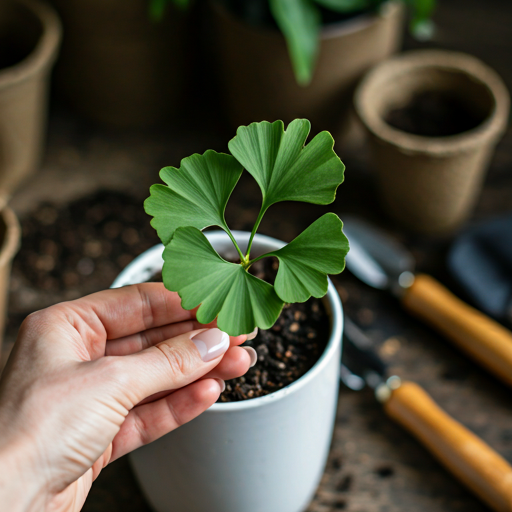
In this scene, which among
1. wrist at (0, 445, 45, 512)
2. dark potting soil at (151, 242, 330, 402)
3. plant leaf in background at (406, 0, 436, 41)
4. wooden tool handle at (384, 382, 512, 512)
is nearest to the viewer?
wrist at (0, 445, 45, 512)

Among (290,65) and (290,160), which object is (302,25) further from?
(290,160)

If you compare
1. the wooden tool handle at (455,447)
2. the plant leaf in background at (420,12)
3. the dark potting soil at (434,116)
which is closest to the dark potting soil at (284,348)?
the wooden tool handle at (455,447)

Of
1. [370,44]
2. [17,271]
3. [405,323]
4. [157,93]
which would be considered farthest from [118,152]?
[405,323]

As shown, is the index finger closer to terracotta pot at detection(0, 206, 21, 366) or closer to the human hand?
the human hand

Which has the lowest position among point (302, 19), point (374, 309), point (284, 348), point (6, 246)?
point (374, 309)

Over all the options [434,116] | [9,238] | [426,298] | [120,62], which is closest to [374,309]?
[426,298]

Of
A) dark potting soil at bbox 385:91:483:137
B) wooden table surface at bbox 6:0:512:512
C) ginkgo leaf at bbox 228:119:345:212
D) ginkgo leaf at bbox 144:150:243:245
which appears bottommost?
wooden table surface at bbox 6:0:512:512

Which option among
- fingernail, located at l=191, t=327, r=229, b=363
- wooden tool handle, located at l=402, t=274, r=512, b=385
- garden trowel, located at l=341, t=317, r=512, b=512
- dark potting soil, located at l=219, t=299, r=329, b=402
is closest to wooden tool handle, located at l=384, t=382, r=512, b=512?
garden trowel, located at l=341, t=317, r=512, b=512
